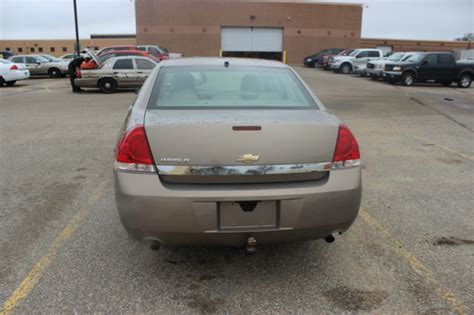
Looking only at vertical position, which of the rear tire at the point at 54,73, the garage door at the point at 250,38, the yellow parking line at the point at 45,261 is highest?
the garage door at the point at 250,38

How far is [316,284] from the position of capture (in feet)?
10.4

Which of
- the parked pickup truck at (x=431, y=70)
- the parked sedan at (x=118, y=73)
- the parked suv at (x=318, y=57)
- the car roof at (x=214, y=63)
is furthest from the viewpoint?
the parked suv at (x=318, y=57)

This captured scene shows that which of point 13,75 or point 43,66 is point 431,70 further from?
point 43,66

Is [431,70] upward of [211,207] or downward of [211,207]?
upward

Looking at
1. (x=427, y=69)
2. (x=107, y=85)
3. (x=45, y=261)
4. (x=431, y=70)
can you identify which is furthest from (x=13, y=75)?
(x=431, y=70)

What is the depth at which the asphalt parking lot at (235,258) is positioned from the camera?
2.94 meters

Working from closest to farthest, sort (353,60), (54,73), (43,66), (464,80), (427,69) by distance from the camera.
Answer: (427,69) < (464,80) < (43,66) < (54,73) < (353,60)

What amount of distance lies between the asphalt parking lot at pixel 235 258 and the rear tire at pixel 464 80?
55.5 feet

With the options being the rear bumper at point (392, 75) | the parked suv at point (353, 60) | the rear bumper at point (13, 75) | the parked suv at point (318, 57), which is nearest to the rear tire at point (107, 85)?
the rear bumper at point (13, 75)

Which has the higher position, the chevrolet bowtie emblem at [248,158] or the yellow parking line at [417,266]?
the chevrolet bowtie emblem at [248,158]

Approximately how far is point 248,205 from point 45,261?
1806 millimetres

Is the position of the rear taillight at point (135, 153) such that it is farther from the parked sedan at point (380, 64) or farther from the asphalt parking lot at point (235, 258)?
the parked sedan at point (380, 64)

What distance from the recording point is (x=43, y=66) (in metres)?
26.5

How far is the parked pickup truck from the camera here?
20656 millimetres
